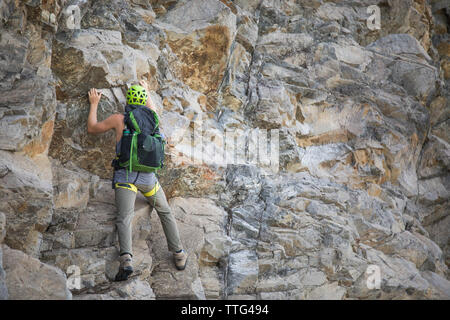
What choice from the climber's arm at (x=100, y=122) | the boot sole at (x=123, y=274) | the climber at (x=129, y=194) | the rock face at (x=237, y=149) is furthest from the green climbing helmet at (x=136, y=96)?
the boot sole at (x=123, y=274)

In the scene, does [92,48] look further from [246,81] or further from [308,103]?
[308,103]

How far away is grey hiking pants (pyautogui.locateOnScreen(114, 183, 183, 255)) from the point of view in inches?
261

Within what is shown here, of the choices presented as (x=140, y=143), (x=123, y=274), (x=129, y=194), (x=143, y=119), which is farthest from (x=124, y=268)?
(x=143, y=119)

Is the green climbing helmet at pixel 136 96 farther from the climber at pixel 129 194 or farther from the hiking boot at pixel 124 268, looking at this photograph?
the hiking boot at pixel 124 268

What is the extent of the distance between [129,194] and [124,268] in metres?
1.31

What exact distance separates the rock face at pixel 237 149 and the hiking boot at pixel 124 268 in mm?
137

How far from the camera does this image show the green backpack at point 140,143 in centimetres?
669

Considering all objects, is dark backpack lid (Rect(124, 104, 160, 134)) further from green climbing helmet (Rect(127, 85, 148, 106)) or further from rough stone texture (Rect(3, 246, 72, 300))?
rough stone texture (Rect(3, 246, 72, 300))

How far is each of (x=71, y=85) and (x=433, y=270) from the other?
1012cm

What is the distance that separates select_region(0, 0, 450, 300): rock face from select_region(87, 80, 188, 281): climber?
342 millimetres

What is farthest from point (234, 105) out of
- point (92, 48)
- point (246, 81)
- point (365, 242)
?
point (365, 242)

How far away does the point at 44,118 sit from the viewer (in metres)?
7.23

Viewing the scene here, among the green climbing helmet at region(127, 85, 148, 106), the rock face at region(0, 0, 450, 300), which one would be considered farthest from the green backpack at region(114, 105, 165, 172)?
the rock face at region(0, 0, 450, 300)

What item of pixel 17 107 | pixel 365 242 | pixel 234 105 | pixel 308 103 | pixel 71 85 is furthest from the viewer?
pixel 308 103
